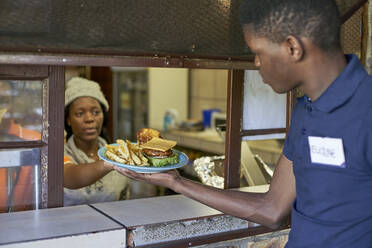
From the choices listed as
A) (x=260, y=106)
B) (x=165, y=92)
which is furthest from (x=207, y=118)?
(x=260, y=106)

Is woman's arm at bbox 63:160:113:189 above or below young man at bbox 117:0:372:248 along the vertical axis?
below

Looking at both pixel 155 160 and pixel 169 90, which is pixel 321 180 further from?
pixel 169 90

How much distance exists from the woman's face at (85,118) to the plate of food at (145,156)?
127 centimetres

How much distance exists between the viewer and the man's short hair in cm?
116

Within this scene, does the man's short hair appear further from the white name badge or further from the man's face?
the white name badge

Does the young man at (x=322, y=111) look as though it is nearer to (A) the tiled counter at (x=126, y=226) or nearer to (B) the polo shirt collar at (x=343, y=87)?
(B) the polo shirt collar at (x=343, y=87)

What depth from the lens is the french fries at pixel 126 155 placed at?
1.59 meters

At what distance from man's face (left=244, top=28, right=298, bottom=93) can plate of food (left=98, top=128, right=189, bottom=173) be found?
52 cm

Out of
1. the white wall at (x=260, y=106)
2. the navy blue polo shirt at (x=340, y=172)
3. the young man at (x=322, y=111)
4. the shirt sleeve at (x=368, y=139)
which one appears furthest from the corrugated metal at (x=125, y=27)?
the shirt sleeve at (x=368, y=139)

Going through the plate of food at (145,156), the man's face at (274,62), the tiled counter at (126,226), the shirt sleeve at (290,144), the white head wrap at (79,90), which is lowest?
the tiled counter at (126,226)

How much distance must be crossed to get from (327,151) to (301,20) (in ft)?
1.11

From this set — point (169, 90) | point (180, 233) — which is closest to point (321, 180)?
point (180, 233)

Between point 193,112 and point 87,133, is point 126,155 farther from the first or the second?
point 193,112

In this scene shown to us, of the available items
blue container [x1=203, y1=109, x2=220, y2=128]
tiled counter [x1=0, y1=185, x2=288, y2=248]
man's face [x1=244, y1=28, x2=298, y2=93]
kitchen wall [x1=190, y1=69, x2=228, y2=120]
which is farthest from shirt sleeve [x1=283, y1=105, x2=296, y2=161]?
kitchen wall [x1=190, y1=69, x2=228, y2=120]
